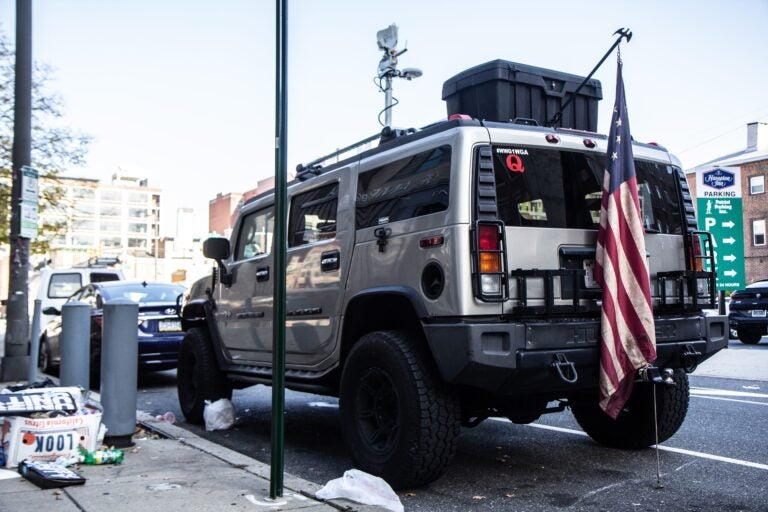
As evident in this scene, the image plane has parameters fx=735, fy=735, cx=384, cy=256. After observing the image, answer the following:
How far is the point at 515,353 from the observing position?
3953 mm

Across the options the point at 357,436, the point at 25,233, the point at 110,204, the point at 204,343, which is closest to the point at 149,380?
the point at 25,233

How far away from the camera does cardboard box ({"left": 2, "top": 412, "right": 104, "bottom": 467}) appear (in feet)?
15.8

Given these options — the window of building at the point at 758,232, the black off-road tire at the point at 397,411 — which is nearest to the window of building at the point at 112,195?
the window of building at the point at 758,232

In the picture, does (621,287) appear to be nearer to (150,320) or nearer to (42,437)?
(42,437)

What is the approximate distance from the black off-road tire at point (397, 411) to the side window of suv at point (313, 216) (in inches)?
45.8

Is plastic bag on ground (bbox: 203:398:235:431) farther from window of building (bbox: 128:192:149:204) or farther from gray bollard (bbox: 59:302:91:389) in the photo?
window of building (bbox: 128:192:149:204)

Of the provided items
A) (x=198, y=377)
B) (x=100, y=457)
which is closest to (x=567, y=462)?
(x=100, y=457)

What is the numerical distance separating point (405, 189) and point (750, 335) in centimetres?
1542

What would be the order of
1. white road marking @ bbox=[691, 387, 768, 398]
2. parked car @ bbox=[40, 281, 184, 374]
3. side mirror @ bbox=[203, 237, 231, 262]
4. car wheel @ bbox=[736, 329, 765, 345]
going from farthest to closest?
1. car wheel @ bbox=[736, 329, 765, 345]
2. parked car @ bbox=[40, 281, 184, 374]
3. white road marking @ bbox=[691, 387, 768, 398]
4. side mirror @ bbox=[203, 237, 231, 262]

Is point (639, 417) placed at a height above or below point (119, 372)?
below

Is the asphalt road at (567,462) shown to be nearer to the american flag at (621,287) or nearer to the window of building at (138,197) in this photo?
the american flag at (621,287)

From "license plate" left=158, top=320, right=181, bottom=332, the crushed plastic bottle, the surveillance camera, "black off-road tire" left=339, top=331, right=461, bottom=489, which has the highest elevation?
the surveillance camera

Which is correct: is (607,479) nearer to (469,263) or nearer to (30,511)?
(469,263)

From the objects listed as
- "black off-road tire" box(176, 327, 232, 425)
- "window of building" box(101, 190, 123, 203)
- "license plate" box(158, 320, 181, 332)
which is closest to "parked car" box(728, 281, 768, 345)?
"license plate" box(158, 320, 181, 332)
